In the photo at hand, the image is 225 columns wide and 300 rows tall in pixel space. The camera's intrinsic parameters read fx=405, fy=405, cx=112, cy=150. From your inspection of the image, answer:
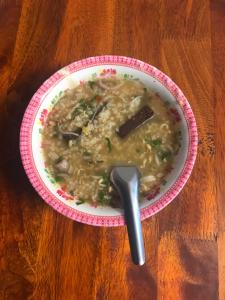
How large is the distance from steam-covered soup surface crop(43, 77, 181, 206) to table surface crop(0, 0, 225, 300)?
12 cm

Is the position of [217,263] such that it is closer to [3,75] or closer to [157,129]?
[157,129]

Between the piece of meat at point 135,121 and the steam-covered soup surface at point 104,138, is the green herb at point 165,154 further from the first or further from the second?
the piece of meat at point 135,121

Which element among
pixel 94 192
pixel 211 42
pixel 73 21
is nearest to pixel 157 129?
pixel 94 192

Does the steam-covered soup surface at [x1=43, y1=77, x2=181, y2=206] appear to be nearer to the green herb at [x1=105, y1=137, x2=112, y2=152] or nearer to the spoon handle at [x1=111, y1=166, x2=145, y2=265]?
the green herb at [x1=105, y1=137, x2=112, y2=152]

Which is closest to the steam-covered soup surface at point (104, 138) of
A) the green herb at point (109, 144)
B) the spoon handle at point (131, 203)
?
the green herb at point (109, 144)

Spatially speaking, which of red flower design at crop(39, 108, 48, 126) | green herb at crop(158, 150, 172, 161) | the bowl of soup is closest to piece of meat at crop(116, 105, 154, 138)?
the bowl of soup

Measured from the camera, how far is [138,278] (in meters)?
1.19

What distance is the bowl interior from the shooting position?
1163mm

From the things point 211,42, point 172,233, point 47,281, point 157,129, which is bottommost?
point 47,281

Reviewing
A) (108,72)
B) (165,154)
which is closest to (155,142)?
(165,154)

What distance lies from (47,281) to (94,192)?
29cm

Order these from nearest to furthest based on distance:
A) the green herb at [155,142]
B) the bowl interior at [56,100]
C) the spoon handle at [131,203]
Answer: the spoon handle at [131,203] → the bowl interior at [56,100] → the green herb at [155,142]

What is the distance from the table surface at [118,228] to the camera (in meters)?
1.19

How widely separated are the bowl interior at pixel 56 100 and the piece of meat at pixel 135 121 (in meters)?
0.07
